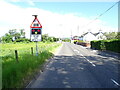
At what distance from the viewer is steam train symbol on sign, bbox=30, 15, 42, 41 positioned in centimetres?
1661

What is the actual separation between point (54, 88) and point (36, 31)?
957 cm

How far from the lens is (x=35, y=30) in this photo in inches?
661

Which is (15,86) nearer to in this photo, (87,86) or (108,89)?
(87,86)

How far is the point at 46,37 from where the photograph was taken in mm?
160750

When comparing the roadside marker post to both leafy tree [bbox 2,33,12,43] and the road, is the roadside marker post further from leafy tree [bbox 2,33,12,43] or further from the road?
leafy tree [bbox 2,33,12,43]

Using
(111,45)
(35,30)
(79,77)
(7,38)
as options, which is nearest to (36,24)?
(35,30)

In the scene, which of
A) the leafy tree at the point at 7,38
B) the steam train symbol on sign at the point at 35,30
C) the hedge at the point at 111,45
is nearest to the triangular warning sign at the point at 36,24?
the steam train symbol on sign at the point at 35,30

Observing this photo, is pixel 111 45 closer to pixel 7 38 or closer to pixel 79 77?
pixel 79 77

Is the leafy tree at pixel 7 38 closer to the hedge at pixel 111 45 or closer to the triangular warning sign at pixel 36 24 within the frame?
the hedge at pixel 111 45

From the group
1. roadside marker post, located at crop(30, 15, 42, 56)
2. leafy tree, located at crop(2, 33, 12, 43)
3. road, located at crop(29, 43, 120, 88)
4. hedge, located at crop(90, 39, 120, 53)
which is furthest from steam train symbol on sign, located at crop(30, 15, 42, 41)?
leafy tree, located at crop(2, 33, 12, 43)

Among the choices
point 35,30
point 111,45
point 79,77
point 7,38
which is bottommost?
point 79,77

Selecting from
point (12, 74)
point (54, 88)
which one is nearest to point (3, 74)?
point (12, 74)

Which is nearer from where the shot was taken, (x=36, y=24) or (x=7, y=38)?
(x=36, y=24)

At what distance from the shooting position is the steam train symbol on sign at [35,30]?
54.5ft
